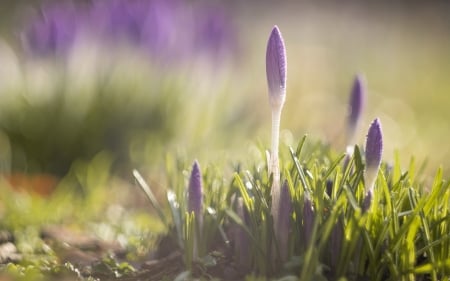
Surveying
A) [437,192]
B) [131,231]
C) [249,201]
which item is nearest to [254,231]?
[249,201]

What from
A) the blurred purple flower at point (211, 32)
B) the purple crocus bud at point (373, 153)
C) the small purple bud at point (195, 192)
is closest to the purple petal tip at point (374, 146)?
the purple crocus bud at point (373, 153)

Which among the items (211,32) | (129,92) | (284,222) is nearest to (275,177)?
(284,222)

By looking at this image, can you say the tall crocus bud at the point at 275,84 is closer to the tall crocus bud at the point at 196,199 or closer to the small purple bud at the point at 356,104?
the tall crocus bud at the point at 196,199

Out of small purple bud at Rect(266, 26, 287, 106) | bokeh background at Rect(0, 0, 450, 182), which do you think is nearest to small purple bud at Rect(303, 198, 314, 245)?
small purple bud at Rect(266, 26, 287, 106)

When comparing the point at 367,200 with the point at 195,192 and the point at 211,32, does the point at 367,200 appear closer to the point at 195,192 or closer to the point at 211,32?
the point at 195,192

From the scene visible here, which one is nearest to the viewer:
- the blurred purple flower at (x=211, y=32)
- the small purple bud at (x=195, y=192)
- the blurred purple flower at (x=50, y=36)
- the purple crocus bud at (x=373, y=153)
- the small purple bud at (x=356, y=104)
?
the purple crocus bud at (x=373, y=153)

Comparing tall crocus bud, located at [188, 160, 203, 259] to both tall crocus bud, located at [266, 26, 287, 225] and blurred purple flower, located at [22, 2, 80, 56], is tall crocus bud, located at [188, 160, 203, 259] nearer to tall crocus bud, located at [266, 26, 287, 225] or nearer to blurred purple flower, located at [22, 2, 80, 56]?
tall crocus bud, located at [266, 26, 287, 225]

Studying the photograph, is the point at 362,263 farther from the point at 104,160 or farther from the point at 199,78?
the point at 199,78

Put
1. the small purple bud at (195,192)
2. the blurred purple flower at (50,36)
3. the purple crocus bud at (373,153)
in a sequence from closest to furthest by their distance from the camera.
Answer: the purple crocus bud at (373,153) < the small purple bud at (195,192) < the blurred purple flower at (50,36)
